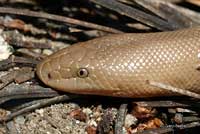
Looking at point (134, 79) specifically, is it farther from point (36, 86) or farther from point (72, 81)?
point (36, 86)

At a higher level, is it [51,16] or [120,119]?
[51,16]

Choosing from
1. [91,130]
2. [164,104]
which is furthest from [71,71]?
[164,104]

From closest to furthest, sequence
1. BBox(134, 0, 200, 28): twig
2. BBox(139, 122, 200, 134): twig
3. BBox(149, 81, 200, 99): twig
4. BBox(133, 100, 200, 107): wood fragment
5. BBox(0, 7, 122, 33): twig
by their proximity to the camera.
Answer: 1. BBox(149, 81, 200, 99): twig
2. BBox(139, 122, 200, 134): twig
3. BBox(133, 100, 200, 107): wood fragment
4. BBox(0, 7, 122, 33): twig
5. BBox(134, 0, 200, 28): twig

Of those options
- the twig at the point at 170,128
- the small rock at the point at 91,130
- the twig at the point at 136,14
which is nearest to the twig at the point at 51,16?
the twig at the point at 136,14

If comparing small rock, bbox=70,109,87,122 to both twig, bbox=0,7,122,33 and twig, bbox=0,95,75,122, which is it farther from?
twig, bbox=0,7,122,33

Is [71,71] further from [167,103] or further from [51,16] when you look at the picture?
[167,103]

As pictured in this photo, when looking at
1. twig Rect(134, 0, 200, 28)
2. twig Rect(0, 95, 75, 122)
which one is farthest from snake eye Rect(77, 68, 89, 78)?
twig Rect(134, 0, 200, 28)

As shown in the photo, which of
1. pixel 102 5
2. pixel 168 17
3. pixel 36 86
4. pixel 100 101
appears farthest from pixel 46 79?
pixel 168 17
